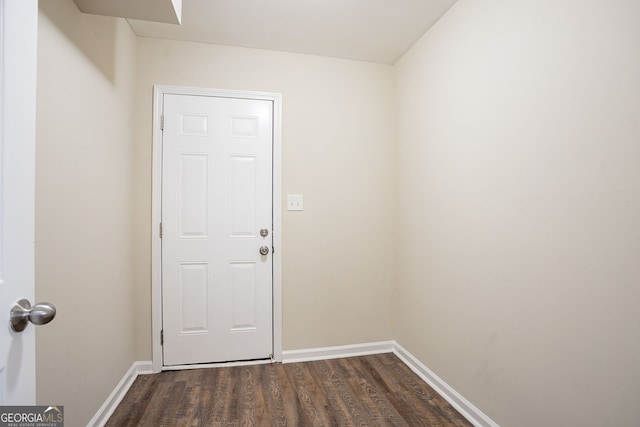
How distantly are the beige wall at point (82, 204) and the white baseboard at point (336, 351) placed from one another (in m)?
1.20

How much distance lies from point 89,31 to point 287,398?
2400 mm

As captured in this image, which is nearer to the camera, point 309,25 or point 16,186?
point 16,186

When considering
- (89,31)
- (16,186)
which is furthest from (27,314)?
(89,31)

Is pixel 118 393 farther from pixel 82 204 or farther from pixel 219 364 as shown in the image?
pixel 82 204

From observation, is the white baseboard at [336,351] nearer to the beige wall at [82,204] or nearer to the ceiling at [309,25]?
the beige wall at [82,204]

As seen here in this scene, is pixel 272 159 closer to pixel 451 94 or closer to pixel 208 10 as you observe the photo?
pixel 208 10

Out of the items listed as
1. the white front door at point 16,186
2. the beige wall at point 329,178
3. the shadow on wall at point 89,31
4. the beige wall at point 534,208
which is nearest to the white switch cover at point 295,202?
the beige wall at point 329,178

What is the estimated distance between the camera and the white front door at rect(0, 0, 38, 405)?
0.65 m

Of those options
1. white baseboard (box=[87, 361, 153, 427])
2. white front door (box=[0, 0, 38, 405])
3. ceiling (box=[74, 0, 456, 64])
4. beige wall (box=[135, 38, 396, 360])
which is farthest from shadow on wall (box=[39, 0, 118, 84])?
white baseboard (box=[87, 361, 153, 427])

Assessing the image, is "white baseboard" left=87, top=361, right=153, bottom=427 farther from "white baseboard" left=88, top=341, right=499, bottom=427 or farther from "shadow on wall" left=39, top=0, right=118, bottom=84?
"shadow on wall" left=39, top=0, right=118, bottom=84

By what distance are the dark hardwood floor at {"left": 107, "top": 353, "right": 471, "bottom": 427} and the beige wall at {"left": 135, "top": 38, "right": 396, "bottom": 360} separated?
1.15 ft

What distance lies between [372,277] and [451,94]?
1.56m

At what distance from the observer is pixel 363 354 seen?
264cm

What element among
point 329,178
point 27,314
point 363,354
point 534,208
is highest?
point 329,178
